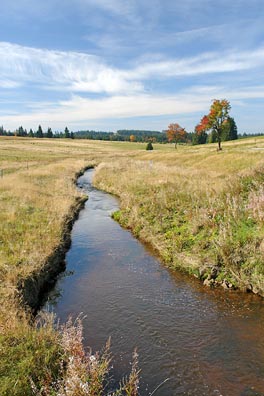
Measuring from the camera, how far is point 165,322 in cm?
973

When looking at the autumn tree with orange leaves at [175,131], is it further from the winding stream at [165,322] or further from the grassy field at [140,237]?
the winding stream at [165,322]

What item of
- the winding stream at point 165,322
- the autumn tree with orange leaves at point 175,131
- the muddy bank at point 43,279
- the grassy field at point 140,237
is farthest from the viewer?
the autumn tree with orange leaves at point 175,131

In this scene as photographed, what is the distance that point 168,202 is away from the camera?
20234mm

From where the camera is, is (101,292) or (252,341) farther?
(101,292)

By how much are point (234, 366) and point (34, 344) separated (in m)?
4.71

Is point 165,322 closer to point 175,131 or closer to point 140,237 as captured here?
point 140,237

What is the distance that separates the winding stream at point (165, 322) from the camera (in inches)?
295

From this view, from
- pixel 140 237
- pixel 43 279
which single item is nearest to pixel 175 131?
pixel 140 237

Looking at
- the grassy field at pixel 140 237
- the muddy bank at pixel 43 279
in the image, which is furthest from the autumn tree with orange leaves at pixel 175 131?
the muddy bank at pixel 43 279

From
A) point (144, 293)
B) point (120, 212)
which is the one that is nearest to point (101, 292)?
point (144, 293)

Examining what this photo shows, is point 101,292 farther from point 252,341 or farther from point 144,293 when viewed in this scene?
point 252,341

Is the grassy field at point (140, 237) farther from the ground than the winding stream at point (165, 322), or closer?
farther from the ground

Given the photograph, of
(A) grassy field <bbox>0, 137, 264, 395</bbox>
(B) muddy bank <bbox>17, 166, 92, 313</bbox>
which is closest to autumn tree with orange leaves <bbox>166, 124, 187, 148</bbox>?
(A) grassy field <bbox>0, 137, 264, 395</bbox>

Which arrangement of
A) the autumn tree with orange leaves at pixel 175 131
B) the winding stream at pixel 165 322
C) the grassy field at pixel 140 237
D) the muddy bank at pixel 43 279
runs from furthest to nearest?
the autumn tree with orange leaves at pixel 175 131, the muddy bank at pixel 43 279, the winding stream at pixel 165 322, the grassy field at pixel 140 237
